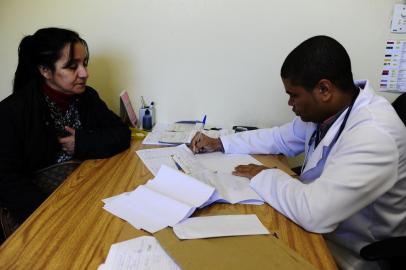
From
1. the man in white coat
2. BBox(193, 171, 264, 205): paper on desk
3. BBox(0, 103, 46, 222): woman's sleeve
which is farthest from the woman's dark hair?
the man in white coat

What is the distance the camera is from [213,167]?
136cm

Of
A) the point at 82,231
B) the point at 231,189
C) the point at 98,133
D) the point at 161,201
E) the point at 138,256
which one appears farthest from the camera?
the point at 98,133

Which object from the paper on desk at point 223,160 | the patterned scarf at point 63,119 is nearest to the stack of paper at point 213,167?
the paper on desk at point 223,160

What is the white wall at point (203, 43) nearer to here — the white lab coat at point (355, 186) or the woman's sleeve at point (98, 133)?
the woman's sleeve at point (98, 133)

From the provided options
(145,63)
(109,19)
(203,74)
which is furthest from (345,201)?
(109,19)

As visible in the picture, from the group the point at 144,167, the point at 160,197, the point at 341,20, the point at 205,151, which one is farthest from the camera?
the point at 341,20

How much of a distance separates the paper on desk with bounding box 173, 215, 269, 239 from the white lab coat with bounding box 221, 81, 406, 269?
0.43ft

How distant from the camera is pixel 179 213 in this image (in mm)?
959

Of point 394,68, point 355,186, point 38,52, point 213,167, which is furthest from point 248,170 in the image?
point 394,68

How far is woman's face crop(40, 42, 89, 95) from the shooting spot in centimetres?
142

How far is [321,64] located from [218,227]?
24.2 inches

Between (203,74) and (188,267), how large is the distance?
139cm

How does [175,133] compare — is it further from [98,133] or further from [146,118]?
[98,133]

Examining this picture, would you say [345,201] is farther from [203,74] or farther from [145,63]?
[145,63]
